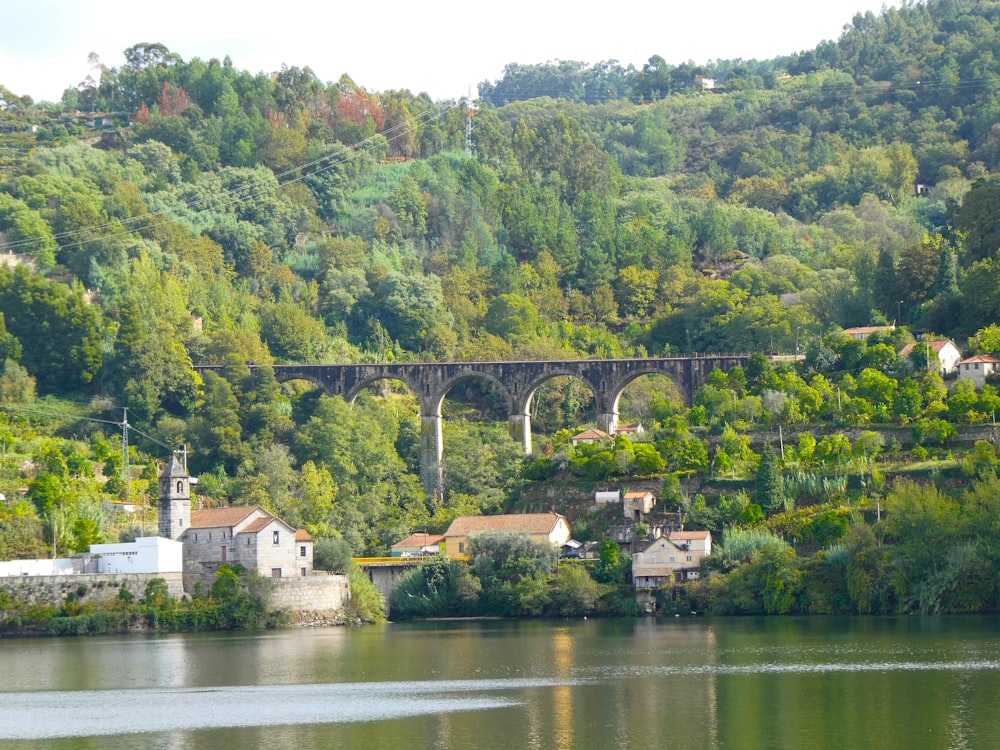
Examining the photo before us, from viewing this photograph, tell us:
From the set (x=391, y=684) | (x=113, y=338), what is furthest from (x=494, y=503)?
(x=391, y=684)

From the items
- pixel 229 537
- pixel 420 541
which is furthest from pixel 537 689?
pixel 420 541

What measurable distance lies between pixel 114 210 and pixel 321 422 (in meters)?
37.9

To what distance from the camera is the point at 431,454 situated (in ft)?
366

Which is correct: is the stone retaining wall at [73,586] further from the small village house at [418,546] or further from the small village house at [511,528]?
the small village house at [511,528]

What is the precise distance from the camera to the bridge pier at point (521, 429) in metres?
113

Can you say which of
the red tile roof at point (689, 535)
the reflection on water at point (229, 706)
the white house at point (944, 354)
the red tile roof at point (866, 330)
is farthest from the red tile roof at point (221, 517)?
the red tile roof at point (866, 330)

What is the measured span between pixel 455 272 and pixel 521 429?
30264 mm

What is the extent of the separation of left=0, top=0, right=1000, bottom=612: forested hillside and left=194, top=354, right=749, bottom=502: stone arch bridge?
1616mm

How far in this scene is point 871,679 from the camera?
174ft

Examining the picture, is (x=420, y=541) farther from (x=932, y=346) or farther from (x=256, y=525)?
(x=932, y=346)

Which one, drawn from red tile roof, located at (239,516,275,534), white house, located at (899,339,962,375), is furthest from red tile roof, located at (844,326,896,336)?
red tile roof, located at (239,516,275,534)

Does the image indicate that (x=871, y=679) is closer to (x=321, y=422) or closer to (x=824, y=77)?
(x=321, y=422)

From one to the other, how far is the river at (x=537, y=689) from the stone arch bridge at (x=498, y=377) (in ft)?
120

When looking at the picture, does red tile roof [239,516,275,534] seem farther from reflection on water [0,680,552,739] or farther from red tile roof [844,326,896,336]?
red tile roof [844,326,896,336]
